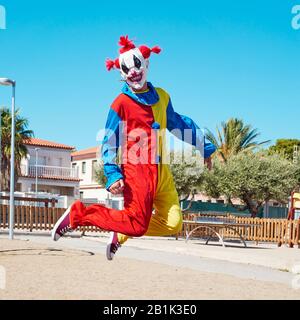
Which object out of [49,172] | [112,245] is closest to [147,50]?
[112,245]

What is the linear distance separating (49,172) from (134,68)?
49147 mm

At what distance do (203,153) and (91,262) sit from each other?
7.71 m

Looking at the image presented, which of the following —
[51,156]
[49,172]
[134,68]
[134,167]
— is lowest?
[134,167]

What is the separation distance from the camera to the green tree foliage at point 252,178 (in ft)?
139

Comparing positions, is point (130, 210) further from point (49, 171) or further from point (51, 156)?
point (51, 156)

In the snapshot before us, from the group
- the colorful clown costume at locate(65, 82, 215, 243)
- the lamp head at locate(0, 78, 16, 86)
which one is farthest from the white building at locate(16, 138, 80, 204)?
the colorful clown costume at locate(65, 82, 215, 243)

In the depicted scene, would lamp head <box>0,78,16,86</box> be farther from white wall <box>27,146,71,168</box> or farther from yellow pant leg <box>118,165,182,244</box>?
white wall <box>27,146,71,168</box>

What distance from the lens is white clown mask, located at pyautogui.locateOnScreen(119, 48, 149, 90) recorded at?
207 inches

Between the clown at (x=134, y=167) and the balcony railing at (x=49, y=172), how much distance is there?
156 feet

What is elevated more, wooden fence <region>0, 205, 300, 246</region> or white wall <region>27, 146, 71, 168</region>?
white wall <region>27, 146, 71, 168</region>

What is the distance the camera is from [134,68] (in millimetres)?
5246

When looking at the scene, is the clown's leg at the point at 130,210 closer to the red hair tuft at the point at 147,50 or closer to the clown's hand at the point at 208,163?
the clown's hand at the point at 208,163

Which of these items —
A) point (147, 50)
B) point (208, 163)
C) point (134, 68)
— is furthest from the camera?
point (208, 163)
